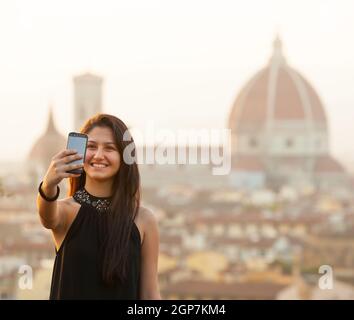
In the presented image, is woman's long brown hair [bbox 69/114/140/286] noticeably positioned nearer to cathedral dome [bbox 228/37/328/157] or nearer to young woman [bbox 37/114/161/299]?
young woman [bbox 37/114/161/299]

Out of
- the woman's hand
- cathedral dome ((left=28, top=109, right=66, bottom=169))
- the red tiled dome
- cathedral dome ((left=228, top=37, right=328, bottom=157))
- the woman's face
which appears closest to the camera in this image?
the woman's hand

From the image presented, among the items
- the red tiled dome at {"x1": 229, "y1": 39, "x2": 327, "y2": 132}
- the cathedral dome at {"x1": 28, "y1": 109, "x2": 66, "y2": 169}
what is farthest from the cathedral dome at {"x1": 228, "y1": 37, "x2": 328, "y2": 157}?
the cathedral dome at {"x1": 28, "y1": 109, "x2": 66, "y2": 169}

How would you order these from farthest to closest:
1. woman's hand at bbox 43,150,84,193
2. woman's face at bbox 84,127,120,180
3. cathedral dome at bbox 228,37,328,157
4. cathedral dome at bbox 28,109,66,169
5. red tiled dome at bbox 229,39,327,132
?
red tiled dome at bbox 229,39,327,132 < cathedral dome at bbox 228,37,328,157 < cathedral dome at bbox 28,109,66,169 < woman's face at bbox 84,127,120,180 < woman's hand at bbox 43,150,84,193

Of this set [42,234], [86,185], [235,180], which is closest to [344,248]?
[42,234]

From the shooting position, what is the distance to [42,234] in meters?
33.3

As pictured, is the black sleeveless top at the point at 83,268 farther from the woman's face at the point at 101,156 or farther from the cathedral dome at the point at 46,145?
the cathedral dome at the point at 46,145

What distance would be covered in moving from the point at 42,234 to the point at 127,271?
3167 cm

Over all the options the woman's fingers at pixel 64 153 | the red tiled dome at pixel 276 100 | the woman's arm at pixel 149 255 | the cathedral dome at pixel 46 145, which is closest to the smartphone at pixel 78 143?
the woman's fingers at pixel 64 153

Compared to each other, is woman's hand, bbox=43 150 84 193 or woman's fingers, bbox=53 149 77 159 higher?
woman's fingers, bbox=53 149 77 159

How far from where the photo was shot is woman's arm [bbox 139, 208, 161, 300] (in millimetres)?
1914

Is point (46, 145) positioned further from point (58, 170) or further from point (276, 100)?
point (58, 170)

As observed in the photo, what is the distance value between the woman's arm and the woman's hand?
131 mm

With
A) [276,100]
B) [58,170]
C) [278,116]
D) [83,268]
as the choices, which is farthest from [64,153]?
[276,100]

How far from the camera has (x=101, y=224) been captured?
1.88m
